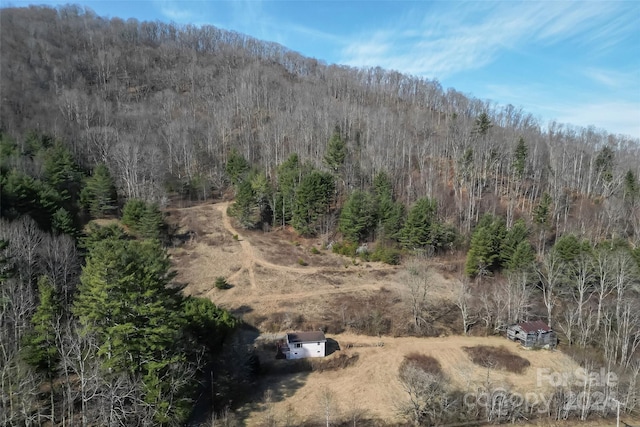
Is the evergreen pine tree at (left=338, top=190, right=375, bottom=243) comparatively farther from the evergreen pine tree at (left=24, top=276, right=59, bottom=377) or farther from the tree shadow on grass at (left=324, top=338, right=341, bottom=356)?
the evergreen pine tree at (left=24, top=276, right=59, bottom=377)

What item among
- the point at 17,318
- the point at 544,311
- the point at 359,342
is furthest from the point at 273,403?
the point at 544,311

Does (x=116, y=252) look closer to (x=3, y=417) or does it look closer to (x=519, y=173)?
(x=3, y=417)

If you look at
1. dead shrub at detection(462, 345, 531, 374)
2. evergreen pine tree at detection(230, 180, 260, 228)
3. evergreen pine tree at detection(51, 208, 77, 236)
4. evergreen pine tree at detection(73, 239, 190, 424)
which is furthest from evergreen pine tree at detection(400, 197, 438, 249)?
evergreen pine tree at detection(51, 208, 77, 236)

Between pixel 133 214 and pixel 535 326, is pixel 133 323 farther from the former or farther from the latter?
pixel 133 214

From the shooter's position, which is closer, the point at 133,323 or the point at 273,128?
the point at 133,323

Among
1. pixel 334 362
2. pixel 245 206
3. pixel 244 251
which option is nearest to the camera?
pixel 334 362

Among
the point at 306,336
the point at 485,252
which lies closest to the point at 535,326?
the point at 485,252
